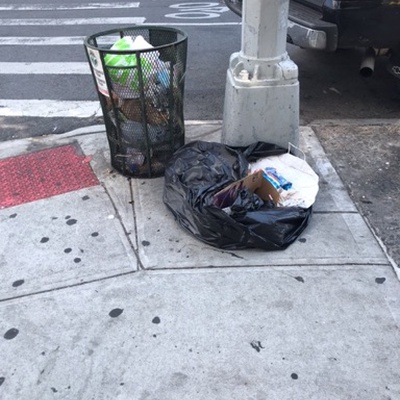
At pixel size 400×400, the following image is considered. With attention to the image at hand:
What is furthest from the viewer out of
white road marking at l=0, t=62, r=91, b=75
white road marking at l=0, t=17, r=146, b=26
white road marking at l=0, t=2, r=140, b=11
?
white road marking at l=0, t=2, r=140, b=11

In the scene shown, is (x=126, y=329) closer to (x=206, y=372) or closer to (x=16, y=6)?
(x=206, y=372)

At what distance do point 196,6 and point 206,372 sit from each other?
8.31 meters

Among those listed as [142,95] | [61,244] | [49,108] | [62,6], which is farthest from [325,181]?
[62,6]

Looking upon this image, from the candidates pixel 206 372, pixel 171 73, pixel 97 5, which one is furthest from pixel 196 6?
pixel 206 372

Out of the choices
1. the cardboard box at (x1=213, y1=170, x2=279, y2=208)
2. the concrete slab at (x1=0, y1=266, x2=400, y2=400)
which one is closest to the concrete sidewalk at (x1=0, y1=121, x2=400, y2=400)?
the concrete slab at (x1=0, y1=266, x2=400, y2=400)

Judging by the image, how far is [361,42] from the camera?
3.95 meters

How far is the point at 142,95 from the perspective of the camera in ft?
10.3

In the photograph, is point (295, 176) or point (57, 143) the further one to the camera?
point (57, 143)

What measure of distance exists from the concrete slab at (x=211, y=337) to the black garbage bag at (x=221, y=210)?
20 centimetres

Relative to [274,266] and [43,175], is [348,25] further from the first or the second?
[43,175]

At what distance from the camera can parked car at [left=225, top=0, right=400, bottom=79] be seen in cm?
374

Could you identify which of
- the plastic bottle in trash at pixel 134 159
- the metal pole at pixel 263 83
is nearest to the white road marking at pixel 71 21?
the plastic bottle in trash at pixel 134 159

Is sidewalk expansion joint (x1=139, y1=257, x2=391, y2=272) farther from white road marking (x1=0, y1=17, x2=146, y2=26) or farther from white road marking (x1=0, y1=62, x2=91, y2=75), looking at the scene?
white road marking (x1=0, y1=17, x2=146, y2=26)

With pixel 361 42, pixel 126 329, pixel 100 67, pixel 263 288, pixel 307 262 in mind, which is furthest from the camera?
pixel 361 42
